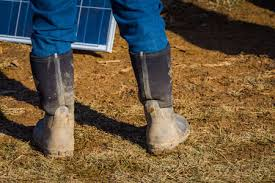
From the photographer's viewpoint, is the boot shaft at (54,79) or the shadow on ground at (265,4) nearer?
the boot shaft at (54,79)

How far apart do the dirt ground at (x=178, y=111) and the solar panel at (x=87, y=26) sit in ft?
0.29

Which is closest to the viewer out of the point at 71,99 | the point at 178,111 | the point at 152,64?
the point at 152,64

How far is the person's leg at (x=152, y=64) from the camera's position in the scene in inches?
112

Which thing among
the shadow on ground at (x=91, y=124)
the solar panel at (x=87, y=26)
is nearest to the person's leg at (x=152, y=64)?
the shadow on ground at (x=91, y=124)

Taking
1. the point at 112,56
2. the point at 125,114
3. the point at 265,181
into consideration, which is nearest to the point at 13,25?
the point at 112,56

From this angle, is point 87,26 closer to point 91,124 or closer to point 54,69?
point 91,124

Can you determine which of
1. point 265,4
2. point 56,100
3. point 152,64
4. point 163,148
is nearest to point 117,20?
point 152,64

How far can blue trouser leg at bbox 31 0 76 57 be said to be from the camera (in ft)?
9.37

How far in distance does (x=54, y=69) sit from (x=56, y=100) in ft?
0.50

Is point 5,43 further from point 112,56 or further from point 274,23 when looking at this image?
point 274,23

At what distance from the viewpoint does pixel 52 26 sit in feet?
9.47

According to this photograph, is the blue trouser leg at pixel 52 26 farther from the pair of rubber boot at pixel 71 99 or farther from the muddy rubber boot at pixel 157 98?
the muddy rubber boot at pixel 157 98

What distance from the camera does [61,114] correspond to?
3.05 meters

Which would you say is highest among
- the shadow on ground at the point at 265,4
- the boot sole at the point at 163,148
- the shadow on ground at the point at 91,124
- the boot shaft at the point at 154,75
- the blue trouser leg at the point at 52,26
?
the blue trouser leg at the point at 52,26
